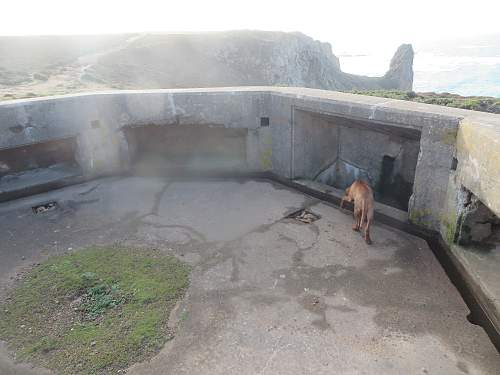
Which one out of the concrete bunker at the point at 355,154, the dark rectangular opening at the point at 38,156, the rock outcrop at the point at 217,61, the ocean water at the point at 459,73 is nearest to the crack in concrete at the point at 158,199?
the dark rectangular opening at the point at 38,156

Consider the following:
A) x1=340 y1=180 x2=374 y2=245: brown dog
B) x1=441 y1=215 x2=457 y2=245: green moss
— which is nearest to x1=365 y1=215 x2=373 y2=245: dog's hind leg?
x1=340 y1=180 x2=374 y2=245: brown dog

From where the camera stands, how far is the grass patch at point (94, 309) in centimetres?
391

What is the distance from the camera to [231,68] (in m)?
46.7

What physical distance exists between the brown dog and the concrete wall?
70cm

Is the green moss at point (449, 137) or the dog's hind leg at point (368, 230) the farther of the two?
the dog's hind leg at point (368, 230)

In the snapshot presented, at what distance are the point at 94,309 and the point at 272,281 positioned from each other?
2.32 meters

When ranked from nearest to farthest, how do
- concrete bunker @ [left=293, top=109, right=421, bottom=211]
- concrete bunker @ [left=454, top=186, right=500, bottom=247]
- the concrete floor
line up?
the concrete floor, concrete bunker @ [left=454, top=186, right=500, bottom=247], concrete bunker @ [left=293, top=109, right=421, bottom=211]

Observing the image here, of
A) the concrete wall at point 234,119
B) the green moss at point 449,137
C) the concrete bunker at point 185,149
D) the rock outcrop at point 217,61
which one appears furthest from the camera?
the rock outcrop at point 217,61

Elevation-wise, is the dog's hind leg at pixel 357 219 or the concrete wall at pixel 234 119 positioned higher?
the concrete wall at pixel 234 119

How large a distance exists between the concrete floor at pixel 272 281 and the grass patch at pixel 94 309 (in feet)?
0.65

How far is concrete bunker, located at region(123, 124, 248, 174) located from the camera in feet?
28.4

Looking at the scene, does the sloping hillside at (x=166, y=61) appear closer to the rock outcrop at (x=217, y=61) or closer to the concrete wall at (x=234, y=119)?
the rock outcrop at (x=217, y=61)

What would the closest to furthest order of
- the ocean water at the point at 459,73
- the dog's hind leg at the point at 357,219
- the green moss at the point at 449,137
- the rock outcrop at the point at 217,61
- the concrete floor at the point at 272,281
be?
the concrete floor at the point at 272,281 < the green moss at the point at 449,137 < the dog's hind leg at the point at 357,219 < the rock outcrop at the point at 217,61 < the ocean water at the point at 459,73

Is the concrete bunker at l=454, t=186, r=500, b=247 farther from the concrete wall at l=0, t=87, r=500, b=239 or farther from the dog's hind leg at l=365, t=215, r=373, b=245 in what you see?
the dog's hind leg at l=365, t=215, r=373, b=245
